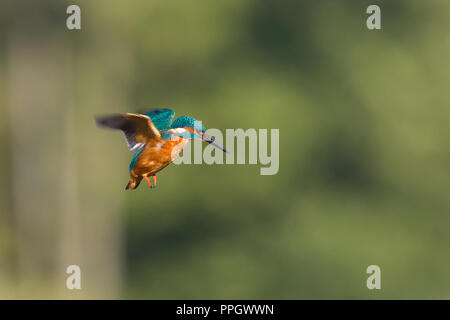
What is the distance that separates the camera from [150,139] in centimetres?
178

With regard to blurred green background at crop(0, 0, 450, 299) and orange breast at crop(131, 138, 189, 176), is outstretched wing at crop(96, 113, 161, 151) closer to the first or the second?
orange breast at crop(131, 138, 189, 176)

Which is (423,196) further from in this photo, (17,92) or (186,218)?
(17,92)

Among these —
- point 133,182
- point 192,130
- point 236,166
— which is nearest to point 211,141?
point 192,130

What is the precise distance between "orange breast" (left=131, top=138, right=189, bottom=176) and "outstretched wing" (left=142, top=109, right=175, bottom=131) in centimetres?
13

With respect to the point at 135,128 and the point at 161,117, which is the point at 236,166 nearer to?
the point at 161,117

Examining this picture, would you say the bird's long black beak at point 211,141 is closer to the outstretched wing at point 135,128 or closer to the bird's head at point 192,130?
the bird's head at point 192,130

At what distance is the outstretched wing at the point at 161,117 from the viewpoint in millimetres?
1893

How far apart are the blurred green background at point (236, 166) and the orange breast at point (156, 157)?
25.6 feet

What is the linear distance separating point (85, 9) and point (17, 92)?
1524 millimetres

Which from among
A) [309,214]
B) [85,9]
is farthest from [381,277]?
[85,9]

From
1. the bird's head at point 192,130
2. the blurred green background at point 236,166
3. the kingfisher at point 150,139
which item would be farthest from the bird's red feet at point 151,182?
the blurred green background at point 236,166

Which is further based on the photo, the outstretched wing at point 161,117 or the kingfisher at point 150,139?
the outstretched wing at point 161,117

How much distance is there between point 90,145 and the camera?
397 inches

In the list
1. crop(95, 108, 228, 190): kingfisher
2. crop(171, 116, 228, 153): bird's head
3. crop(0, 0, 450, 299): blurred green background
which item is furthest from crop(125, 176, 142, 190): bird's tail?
crop(0, 0, 450, 299): blurred green background
